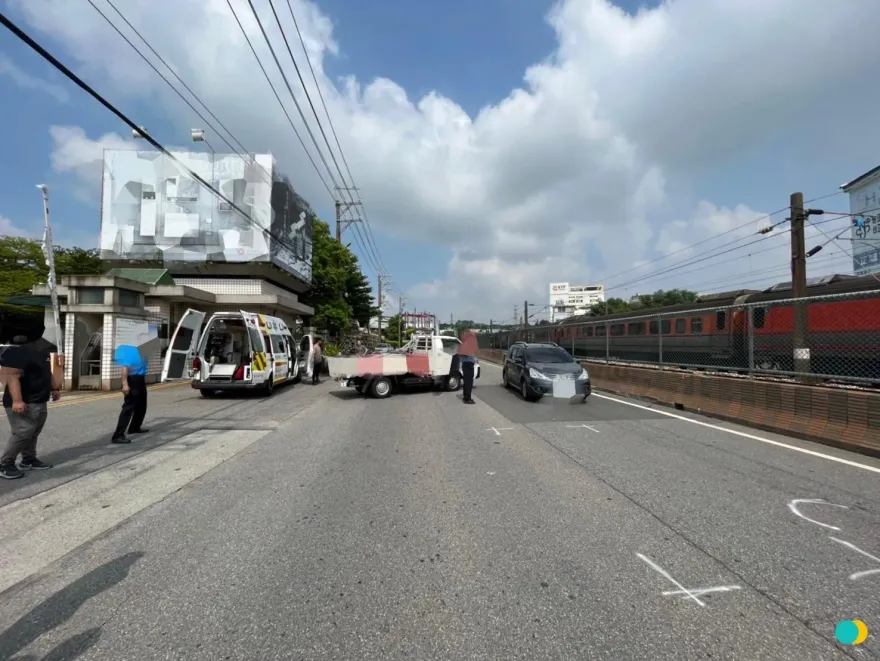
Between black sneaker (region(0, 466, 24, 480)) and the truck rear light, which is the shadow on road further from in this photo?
the truck rear light

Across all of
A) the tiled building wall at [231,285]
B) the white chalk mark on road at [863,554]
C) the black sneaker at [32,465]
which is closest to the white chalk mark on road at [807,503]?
the white chalk mark on road at [863,554]

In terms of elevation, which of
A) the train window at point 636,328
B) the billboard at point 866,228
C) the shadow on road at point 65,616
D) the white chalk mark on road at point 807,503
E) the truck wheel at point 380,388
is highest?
the billboard at point 866,228

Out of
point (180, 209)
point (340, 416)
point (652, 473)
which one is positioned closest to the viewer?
point (652, 473)

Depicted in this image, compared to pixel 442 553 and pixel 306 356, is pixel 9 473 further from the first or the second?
pixel 306 356

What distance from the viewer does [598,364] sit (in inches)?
671

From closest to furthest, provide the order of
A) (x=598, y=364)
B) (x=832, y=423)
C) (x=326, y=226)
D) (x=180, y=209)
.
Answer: (x=832, y=423)
(x=598, y=364)
(x=180, y=209)
(x=326, y=226)

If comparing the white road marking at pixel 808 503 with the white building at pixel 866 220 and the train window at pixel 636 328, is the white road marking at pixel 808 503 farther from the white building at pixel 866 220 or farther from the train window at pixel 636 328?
the white building at pixel 866 220

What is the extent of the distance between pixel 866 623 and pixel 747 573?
0.64 m

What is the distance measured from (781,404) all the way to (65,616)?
31.8ft

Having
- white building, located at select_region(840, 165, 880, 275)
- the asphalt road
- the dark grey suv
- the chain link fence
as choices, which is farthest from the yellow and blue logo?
white building, located at select_region(840, 165, 880, 275)

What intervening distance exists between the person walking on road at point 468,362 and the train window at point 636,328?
34.5ft

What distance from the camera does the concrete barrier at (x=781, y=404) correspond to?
6.85m

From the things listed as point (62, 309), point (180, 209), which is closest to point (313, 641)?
point (62, 309)

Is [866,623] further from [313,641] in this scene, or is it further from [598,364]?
[598,364]
